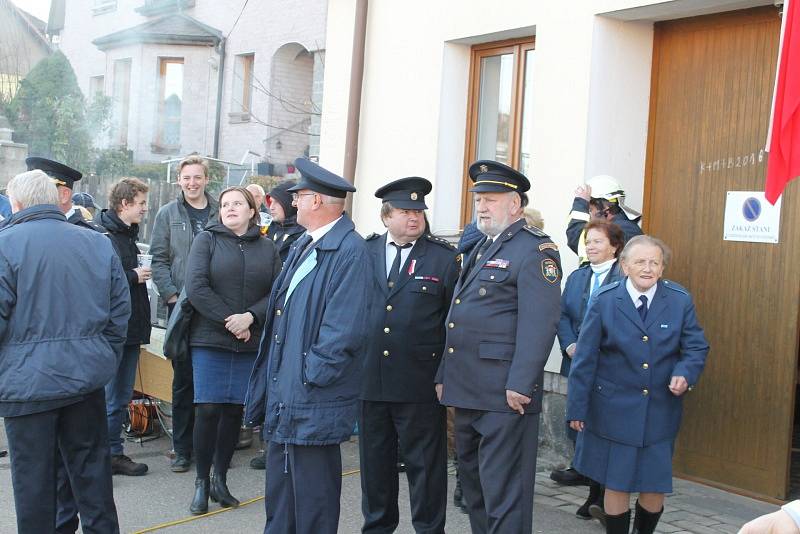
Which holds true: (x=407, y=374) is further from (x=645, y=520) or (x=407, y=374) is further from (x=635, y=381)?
(x=645, y=520)

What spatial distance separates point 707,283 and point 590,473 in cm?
208

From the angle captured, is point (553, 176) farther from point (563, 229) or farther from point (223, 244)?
point (223, 244)

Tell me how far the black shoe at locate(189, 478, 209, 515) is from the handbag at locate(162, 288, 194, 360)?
80cm

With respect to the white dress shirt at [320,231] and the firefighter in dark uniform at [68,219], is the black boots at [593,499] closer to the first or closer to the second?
the white dress shirt at [320,231]

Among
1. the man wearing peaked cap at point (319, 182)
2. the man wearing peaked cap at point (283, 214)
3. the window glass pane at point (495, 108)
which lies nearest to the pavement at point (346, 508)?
the man wearing peaked cap at point (283, 214)

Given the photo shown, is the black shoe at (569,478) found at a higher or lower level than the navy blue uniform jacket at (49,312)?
lower

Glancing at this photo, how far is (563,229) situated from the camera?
743 cm

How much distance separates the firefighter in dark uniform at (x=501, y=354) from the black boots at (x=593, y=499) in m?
1.25

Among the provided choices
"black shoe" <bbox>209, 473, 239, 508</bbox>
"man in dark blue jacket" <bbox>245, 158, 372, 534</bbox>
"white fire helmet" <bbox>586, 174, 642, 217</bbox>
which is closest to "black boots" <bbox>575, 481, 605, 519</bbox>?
"white fire helmet" <bbox>586, 174, 642, 217</bbox>

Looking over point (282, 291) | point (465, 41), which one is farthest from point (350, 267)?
point (465, 41)

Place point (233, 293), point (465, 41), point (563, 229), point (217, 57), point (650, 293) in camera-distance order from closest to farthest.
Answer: point (650, 293)
point (233, 293)
point (563, 229)
point (465, 41)
point (217, 57)

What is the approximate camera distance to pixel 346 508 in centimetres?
649

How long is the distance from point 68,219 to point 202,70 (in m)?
17.3

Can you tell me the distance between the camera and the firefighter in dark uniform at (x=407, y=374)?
5.63m
